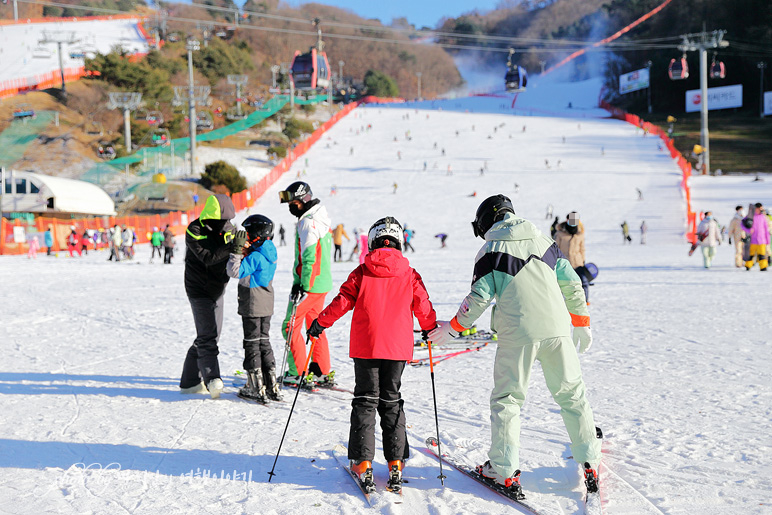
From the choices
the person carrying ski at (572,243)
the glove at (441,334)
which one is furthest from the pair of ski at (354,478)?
the person carrying ski at (572,243)

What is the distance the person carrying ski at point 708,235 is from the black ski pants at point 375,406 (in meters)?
12.5

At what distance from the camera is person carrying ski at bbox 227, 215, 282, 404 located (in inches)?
191

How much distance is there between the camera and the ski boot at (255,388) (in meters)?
5.01

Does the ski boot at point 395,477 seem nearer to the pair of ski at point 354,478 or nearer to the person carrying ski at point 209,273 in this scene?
the pair of ski at point 354,478

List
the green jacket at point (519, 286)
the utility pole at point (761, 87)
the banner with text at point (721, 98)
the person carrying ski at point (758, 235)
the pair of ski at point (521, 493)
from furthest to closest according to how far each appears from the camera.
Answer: the banner with text at point (721, 98)
the utility pole at point (761, 87)
the person carrying ski at point (758, 235)
the green jacket at point (519, 286)
the pair of ski at point (521, 493)

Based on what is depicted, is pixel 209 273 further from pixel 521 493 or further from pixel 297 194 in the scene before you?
pixel 521 493

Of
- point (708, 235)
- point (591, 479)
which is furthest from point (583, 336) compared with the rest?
point (708, 235)

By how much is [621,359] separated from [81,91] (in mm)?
63586

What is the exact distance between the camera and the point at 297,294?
481 centimetres

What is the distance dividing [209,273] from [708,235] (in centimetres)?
1224

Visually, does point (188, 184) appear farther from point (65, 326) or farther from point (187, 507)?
point (187, 507)

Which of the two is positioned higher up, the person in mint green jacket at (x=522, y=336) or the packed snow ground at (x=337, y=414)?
the person in mint green jacket at (x=522, y=336)

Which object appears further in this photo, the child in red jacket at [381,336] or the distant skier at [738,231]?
the distant skier at [738,231]

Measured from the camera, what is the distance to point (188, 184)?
42625 millimetres
